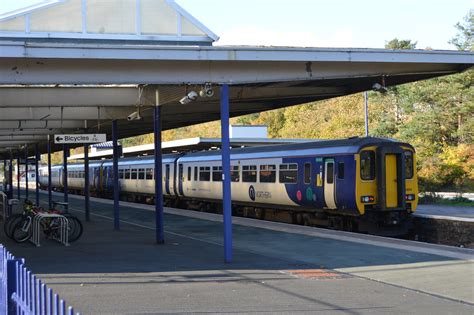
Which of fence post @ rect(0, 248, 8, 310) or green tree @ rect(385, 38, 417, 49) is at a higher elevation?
green tree @ rect(385, 38, 417, 49)

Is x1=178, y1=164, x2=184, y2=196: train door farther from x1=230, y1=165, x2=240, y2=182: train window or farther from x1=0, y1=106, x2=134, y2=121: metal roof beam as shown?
x1=0, y1=106, x2=134, y2=121: metal roof beam

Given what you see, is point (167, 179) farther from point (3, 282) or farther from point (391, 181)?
point (3, 282)

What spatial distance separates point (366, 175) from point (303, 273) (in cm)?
808

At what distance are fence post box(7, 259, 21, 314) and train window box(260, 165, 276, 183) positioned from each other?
16931 millimetres

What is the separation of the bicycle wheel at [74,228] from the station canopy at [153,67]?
105 inches

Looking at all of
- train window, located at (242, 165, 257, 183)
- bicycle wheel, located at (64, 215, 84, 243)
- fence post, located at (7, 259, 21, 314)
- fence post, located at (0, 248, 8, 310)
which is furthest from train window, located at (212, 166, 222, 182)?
fence post, located at (7, 259, 21, 314)

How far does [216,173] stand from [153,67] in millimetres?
14626

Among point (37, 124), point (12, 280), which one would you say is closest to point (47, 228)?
point (37, 124)

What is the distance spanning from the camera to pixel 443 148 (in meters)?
47.3

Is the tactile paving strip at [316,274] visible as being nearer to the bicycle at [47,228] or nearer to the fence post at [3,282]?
the fence post at [3,282]

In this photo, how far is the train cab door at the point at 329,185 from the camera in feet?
59.9

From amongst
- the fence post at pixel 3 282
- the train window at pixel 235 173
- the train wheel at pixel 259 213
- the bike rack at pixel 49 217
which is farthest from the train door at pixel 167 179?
the fence post at pixel 3 282

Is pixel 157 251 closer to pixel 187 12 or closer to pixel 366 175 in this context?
pixel 366 175

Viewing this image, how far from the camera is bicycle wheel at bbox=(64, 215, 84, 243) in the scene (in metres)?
14.8
